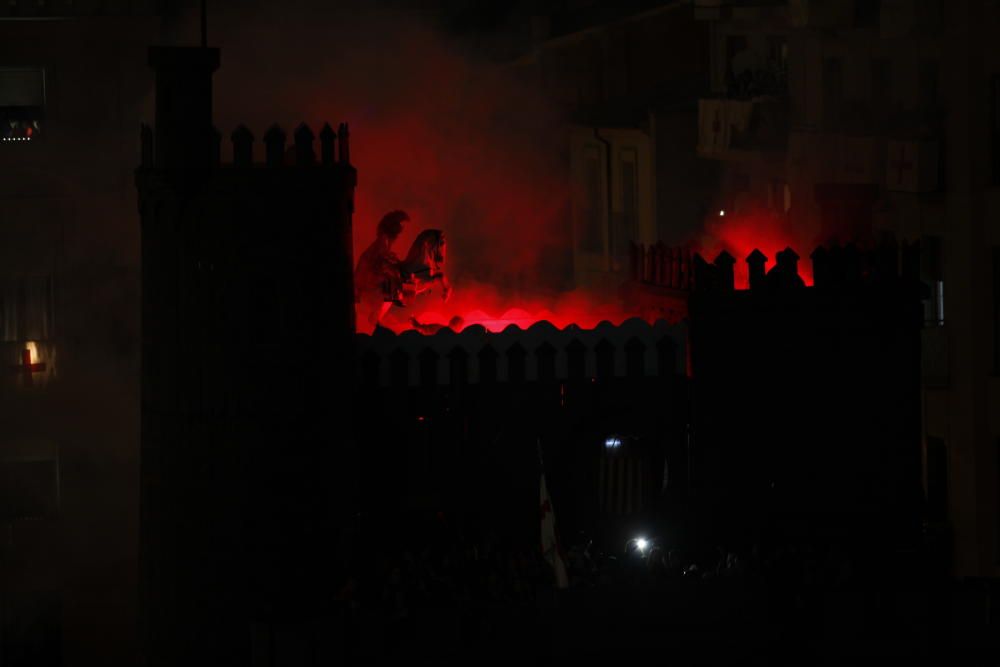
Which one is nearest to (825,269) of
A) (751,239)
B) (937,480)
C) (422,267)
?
(422,267)

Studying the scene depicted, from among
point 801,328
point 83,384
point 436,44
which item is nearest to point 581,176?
point 436,44

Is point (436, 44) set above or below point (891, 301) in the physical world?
above

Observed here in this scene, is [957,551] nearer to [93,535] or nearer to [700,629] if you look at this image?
[700,629]

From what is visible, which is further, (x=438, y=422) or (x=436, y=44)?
(x=436, y=44)

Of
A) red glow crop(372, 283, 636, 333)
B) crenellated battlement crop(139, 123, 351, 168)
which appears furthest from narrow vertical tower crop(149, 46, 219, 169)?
red glow crop(372, 283, 636, 333)

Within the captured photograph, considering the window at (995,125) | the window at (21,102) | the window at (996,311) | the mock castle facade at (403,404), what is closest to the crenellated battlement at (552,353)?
the mock castle facade at (403,404)

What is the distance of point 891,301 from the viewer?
2739 centimetres

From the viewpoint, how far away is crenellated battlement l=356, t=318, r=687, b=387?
27.7m

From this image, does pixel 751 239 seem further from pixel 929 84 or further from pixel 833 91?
pixel 929 84

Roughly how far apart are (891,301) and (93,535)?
1442 centimetres

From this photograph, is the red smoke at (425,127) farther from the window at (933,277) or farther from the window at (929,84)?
the window at (929,84)

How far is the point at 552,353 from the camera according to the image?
91.4 ft

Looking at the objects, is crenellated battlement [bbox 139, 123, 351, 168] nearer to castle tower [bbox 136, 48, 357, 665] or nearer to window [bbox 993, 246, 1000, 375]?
castle tower [bbox 136, 48, 357, 665]

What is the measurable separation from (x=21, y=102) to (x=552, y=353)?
39.9ft
